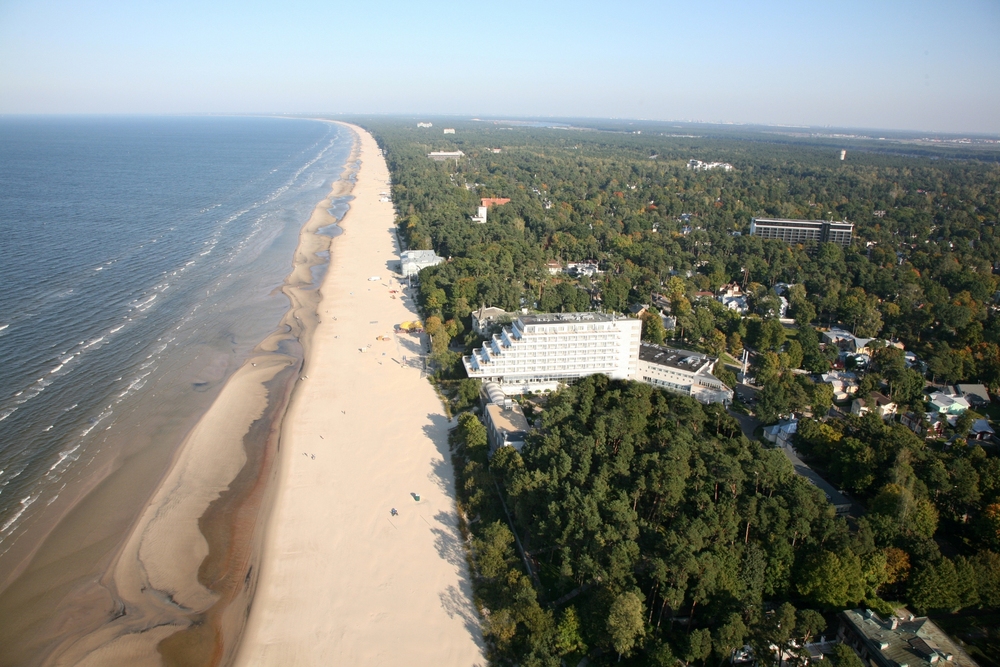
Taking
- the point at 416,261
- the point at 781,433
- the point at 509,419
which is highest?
the point at 416,261

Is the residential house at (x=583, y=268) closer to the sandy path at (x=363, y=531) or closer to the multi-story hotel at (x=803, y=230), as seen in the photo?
the sandy path at (x=363, y=531)

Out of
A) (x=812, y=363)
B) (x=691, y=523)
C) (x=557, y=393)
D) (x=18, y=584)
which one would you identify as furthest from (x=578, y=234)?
(x=18, y=584)

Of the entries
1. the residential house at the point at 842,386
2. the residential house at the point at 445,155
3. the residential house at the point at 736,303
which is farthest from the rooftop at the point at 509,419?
the residential house at the point at 445,155

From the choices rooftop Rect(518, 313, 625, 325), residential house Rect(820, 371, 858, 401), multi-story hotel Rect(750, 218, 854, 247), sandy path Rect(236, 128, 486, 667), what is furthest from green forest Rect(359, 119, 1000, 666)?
multi-story hotel Rect(750, 218, 854, 247)

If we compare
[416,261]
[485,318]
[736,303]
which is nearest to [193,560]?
[485,318]

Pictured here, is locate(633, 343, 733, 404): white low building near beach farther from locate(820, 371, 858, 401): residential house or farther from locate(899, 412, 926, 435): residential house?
locate(899, 412, 926, 435): residential house

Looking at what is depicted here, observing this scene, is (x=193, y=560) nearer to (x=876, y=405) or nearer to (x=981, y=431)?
(x=876, y=405)
